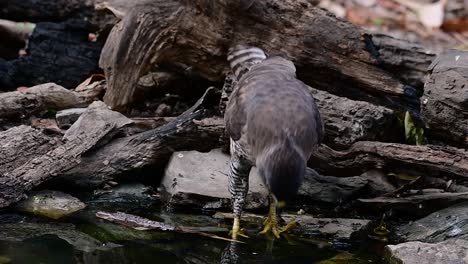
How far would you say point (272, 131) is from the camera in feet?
15.6

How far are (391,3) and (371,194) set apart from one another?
6.27 meters

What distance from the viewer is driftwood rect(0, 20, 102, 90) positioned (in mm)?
7316

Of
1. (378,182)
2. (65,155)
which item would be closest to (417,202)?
(378,182)

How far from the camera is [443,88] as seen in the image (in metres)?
5.59

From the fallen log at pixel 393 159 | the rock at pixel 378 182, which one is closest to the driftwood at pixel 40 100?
the fallen log at pixel 393 159

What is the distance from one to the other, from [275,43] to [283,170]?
7.68 ft

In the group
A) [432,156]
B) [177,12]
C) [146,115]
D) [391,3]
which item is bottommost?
[146,115]

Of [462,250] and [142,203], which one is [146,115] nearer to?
[142,203]

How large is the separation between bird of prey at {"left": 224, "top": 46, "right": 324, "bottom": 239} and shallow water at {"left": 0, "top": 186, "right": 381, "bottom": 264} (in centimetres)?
24

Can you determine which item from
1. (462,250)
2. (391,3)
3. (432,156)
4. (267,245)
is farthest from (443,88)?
(391,3)

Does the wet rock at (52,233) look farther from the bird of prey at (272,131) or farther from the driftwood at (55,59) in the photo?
the driftwood at (55,59)

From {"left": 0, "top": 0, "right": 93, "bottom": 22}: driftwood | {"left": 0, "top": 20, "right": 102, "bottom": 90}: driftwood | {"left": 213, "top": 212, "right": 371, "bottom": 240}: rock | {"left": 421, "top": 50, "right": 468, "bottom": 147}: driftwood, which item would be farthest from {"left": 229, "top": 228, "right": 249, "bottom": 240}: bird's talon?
{"left": 0, "top": 0, "right": 93, "bottom": 22}: driftwood

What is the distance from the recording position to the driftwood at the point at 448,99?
18.1ft

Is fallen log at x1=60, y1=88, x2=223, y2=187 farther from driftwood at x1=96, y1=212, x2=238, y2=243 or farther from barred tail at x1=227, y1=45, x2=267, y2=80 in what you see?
driftwood at x1=96, y1=212, x2=238, y2=243
